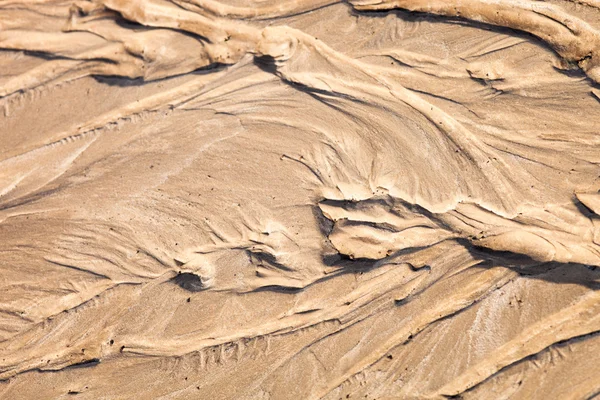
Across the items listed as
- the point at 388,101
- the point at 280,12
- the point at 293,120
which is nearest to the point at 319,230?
the point at 293,120

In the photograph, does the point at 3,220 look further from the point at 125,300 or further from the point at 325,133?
the point at 325,133

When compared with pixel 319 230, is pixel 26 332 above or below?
below

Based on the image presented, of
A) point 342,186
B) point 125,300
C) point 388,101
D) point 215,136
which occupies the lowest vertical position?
point 125,300

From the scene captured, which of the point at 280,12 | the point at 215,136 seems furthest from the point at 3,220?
the point at 280,12

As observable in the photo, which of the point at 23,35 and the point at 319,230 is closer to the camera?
the point at 23,35

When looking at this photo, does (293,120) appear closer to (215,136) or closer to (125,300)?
(215,136)

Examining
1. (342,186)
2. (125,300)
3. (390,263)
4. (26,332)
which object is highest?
(342,186)
